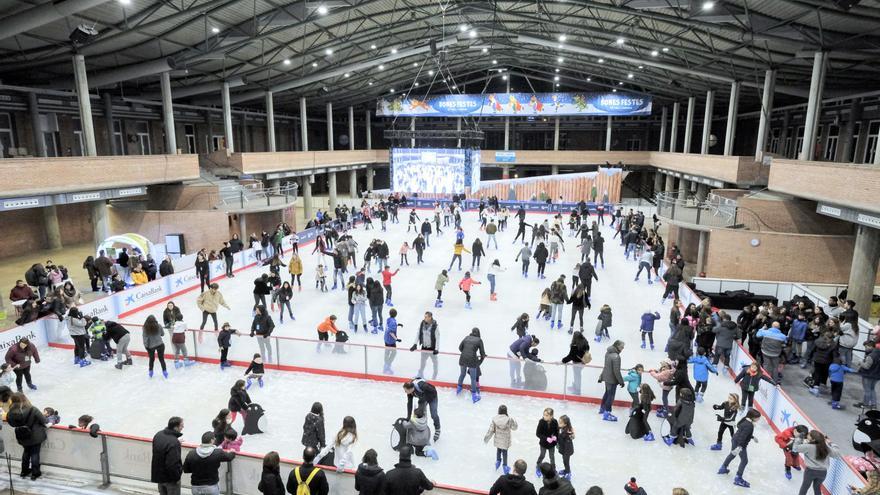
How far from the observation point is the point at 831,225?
2097 cm

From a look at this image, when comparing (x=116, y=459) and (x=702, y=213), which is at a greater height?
(x=702, y=213)

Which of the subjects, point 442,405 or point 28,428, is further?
point 442,405

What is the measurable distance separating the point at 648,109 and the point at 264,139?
32.8 m

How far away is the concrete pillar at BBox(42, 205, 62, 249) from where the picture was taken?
2548cm

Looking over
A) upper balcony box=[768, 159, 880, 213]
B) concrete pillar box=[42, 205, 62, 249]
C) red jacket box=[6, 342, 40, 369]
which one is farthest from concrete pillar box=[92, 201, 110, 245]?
upper balcony box=[768, 159, 880, 213]

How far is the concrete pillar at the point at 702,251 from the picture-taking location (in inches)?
878

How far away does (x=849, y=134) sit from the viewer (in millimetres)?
28547

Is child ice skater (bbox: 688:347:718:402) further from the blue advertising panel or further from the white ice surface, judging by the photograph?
the blue advertising panel

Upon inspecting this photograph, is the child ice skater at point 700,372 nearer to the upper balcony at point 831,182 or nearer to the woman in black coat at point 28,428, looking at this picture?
the upper balcony at point 831,182

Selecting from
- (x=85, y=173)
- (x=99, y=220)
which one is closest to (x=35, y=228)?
(x=99, y=220)

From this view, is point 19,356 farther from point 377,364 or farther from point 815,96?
point 815,96

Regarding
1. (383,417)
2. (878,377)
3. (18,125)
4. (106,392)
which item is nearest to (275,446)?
(383,417)

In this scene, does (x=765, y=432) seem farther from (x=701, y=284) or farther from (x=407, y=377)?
(x=701, y=284)

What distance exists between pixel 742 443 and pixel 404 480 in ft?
15.8
